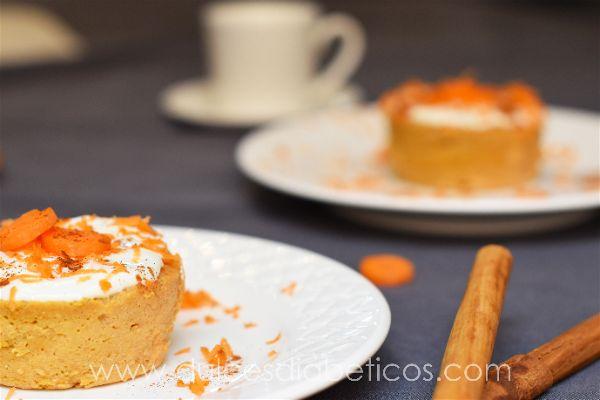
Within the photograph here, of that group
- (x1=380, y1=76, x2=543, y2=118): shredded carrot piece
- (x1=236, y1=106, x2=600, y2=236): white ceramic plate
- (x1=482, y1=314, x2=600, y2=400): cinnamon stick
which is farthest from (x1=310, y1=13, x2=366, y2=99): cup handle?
(x1=482, y1=314, x2=600, y2=400): cinnamon stick

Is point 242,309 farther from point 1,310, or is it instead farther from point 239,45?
point 239,45

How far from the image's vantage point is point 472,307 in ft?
3.79

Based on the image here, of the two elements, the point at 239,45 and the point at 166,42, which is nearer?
the point at 239,45

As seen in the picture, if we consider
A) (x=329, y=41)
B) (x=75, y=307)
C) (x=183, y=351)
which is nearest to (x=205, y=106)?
(x=329, y=41)

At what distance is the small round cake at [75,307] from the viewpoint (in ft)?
3.57

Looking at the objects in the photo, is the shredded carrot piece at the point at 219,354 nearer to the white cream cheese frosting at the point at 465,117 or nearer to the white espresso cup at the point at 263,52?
the white cream cheese frosting at the point at 465,117

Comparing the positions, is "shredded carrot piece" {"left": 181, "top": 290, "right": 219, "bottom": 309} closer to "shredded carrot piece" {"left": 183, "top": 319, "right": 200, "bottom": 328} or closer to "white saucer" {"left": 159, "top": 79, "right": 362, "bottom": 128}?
"shredded carrot piece" {"left": 183, "top": 319, "right": 200, "bottom": 328}

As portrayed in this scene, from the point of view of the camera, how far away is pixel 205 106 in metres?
2.96

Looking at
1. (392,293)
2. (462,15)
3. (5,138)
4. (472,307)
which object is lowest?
(462,15)

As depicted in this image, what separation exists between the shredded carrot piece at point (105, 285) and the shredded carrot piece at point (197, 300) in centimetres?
28

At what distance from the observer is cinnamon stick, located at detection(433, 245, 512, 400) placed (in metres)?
0.95

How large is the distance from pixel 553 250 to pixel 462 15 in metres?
3.89

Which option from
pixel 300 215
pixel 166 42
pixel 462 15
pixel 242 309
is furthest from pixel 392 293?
pixel 462 15

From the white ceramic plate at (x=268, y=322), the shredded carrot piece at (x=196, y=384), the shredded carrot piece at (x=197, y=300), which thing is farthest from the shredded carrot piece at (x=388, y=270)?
the shredded carrot piece at (x=196, y=384)
